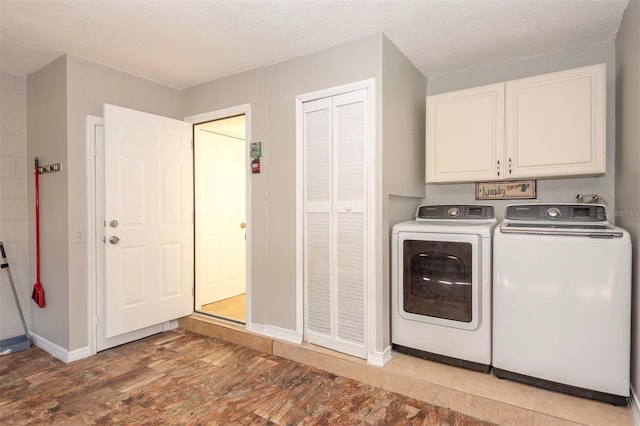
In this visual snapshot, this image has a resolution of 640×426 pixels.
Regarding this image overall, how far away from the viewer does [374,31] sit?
98.3 inches

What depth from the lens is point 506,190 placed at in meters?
2.98

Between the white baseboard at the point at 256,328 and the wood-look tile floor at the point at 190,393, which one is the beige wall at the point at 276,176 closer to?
the white baseboard at the point at 256,328

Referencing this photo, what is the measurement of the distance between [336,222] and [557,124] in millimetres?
1745

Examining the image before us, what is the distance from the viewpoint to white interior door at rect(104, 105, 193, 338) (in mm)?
2990

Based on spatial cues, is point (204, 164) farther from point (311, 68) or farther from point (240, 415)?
point (240, 415)

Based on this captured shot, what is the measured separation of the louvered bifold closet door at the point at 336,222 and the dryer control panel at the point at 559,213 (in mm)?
1099

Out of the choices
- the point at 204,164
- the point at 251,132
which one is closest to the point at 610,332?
the point at 251,132

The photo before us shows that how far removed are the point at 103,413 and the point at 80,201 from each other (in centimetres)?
169

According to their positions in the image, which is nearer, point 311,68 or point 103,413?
point 103,413

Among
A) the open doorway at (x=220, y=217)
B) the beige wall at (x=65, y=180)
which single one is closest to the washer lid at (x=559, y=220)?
the open doorway at (x=220, y=217)

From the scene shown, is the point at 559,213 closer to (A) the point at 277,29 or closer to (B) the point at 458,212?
(B) the point at 458,212

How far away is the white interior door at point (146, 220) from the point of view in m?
2.99

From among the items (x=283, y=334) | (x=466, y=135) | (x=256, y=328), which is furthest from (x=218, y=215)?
(x=466, y=135)

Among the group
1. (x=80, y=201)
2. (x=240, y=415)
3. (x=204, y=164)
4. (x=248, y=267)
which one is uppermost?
(x=204, y=164)
